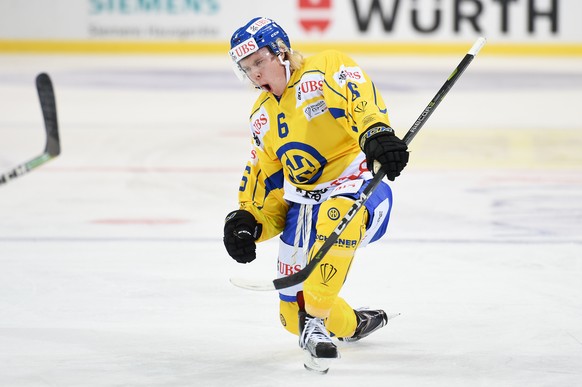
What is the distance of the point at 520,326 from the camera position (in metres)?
3.71

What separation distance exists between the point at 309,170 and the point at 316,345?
52 cm

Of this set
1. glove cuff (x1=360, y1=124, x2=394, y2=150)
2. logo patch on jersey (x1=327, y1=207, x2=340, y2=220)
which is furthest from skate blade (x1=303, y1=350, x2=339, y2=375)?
glove cuff (x1=360, y1=124, x2=394, y2=150)

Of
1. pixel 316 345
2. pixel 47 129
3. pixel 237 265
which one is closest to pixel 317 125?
pixel 316 345

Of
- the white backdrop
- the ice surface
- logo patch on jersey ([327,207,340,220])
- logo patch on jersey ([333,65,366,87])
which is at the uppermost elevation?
logo patch on jersey ([333,65,366,87])

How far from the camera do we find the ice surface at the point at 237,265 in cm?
334

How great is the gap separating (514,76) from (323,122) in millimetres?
9491

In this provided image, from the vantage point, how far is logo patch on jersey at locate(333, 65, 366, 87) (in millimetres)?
3178

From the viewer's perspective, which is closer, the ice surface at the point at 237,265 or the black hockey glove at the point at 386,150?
the black hockey glove at the point at 386,150

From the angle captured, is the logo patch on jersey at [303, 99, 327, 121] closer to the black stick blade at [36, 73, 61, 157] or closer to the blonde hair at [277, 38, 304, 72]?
the blonde hair at [277, 38, 304, 72]

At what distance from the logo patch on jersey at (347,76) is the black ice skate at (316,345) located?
0.71 m

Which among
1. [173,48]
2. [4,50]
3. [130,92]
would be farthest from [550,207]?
[4,50]

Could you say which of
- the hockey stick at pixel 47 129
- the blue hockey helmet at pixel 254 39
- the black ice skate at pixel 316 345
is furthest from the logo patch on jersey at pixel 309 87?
the hockey stick at pixel 47 129

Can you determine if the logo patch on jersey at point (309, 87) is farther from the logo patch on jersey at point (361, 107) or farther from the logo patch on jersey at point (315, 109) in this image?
the logo patch on jersey at point (361, 107)

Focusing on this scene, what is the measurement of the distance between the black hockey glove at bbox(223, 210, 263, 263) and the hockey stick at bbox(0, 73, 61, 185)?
59 centimetres
